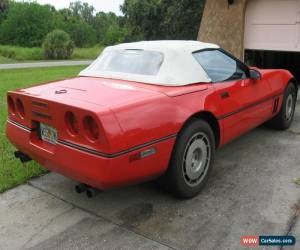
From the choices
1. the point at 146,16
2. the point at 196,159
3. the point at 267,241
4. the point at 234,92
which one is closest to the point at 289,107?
the point at 234,92

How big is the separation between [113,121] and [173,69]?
1.20 meters

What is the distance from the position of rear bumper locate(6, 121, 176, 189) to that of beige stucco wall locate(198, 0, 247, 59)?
8288 mm

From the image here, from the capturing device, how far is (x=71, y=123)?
10.2ft

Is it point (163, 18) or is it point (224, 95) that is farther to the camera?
point (163, 18)

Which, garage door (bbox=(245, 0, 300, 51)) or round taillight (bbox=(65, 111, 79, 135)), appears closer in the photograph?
round taillight (bbox=(65, 111, 79, 135))

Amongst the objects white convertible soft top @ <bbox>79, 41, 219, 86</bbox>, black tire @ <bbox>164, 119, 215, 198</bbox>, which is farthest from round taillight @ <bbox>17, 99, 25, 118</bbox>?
black tire @ <bbox>164, 119, 215, 198</bbox>

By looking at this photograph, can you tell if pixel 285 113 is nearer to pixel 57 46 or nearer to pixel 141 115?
pixel 141 115

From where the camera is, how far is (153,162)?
317 cm

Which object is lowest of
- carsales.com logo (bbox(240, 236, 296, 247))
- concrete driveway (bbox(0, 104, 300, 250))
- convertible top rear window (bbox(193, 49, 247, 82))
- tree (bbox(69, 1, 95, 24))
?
carsales.com logo (bbox(240, 236, 296, 247))

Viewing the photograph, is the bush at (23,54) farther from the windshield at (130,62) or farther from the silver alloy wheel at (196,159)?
the silver alloy wheel at (196,159)

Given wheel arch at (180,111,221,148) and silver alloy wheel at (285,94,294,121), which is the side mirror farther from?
silver alloy wheel at (285,94,294,121)

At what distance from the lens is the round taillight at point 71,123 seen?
3082mm

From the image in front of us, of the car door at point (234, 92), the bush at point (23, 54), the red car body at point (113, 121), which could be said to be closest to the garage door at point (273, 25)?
the car door at point (234, 92)

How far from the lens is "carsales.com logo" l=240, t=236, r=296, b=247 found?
9.70 feet
